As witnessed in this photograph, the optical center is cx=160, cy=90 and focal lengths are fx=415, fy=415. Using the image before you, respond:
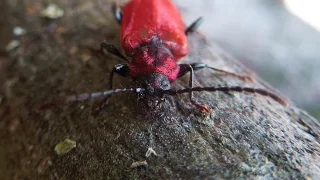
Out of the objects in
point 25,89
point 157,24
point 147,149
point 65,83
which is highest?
point 157,24

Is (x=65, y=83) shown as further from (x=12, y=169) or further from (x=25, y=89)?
(x=12, y=169)

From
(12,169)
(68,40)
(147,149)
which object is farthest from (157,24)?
(12,169)

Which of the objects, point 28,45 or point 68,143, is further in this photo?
point 28,45

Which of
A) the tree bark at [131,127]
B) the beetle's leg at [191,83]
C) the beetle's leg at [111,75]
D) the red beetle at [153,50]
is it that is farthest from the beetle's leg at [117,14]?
the beetle's leg at [191,83]

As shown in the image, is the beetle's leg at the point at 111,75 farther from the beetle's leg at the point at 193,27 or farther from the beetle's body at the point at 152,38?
the beetle's leg at the point at 193,27

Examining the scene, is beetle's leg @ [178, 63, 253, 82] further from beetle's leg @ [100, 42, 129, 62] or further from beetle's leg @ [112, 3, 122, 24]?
beetle's leg @ [112, 3, 122, 24]

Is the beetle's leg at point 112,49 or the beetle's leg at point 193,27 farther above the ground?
the beetle's leg at point 193,27

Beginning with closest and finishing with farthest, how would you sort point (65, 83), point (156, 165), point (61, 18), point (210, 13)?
point (156, 165) → point (65, 83) → point (61, 18) → point (210, 13)

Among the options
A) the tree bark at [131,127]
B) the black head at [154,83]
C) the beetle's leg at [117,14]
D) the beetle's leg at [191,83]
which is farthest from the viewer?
the beetle's leg at [117,14]
